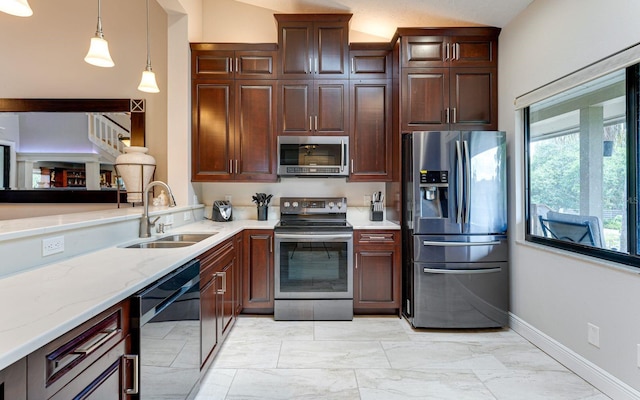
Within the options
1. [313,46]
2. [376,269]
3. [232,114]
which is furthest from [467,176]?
[232,114]

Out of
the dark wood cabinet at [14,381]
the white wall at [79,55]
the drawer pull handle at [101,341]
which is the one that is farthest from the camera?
the white wall at [79,55]

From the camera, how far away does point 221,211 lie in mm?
3385

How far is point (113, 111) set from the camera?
357 cm

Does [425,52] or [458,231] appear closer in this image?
[458,231]

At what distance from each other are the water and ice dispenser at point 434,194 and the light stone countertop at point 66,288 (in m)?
1.87

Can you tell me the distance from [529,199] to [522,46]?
1.31m

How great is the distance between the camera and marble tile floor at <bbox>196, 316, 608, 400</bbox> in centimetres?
198

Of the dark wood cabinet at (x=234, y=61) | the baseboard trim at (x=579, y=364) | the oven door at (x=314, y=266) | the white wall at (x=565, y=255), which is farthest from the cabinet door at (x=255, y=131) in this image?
the baseboard trim at (x=579, y=364)

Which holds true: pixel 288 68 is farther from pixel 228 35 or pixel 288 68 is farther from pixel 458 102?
pixel 458 102

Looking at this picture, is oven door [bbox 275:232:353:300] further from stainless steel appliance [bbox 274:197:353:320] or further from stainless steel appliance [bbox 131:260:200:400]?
stainless steel appliance [bbox 131:260:200:400]

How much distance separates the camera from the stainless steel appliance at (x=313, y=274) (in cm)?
304

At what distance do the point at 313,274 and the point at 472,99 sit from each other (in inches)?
90.1

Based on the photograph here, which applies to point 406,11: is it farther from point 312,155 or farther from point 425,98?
point 312,155

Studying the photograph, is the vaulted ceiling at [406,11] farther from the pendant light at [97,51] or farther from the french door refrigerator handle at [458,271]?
the french door refrigerator handle at [458,271]
